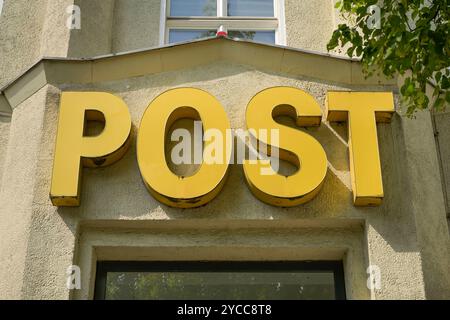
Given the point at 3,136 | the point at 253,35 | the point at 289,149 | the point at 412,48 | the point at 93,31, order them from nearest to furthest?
the point at 412,48 → the point at 289,149 → the point at 3,136 → the point at 93,31 → the point at 253,35

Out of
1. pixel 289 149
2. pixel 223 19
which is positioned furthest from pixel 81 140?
pixel 223 19

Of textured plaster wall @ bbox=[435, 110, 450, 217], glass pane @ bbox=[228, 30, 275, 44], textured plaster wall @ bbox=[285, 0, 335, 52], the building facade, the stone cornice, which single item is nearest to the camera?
the building facade

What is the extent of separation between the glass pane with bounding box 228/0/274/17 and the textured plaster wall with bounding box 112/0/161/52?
1073 millimetres

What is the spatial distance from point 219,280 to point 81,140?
87.0 inches

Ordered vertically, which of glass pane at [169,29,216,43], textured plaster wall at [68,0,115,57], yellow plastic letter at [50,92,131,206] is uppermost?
glass pane at [169,29,216,43]

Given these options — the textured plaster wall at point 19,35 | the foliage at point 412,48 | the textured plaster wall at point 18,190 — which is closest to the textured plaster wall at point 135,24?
the textured plaster wall at point 19,35

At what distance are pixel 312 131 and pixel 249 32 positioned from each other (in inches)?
106

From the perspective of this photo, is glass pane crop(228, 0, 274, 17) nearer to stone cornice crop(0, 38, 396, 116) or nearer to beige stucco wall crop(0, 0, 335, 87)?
beige stucco wall crop(0, 0, 335, 87)

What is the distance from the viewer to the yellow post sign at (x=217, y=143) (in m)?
8.72

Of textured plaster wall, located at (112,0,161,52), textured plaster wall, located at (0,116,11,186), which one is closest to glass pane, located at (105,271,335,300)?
textured plaster wall, located at (0,116,11,186)

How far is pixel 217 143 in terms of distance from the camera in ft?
29.8

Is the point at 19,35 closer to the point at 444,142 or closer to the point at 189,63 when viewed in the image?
the point at 189,63

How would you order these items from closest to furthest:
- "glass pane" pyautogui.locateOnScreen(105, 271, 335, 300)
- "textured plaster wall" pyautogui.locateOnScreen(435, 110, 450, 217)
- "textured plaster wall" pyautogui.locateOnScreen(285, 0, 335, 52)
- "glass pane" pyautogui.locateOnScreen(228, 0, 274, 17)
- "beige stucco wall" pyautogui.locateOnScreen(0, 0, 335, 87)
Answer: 1. "glass pane" pyautogui.locateOnScreen(105, 271, 335, 300)
2. "textured plaster wall" pyautogui.locateOnScreen(435, 110, 450, 217)
3. "beige stucco wall" pyautogui.locateOnScreen(0, 0, 335, 87)
4. "textured plaster wall" pyautogui.locateOnScreen(285, 0, 335, 52)
5. "glass pane" pyautogui.locateOnScreen(228, 0, 274, 17)

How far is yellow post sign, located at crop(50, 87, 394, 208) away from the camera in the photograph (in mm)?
8719
